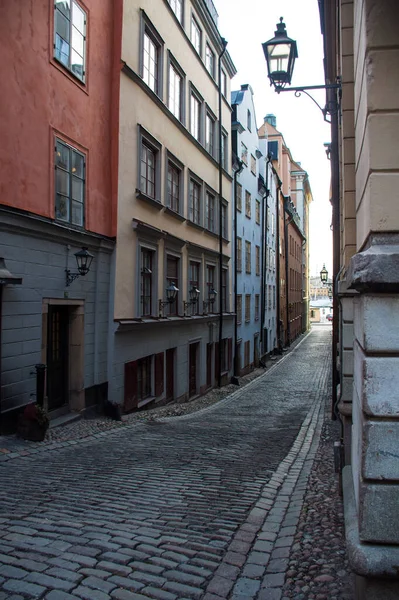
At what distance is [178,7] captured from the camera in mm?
17844

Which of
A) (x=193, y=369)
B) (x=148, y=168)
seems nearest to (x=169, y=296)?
(x=148, y=168)

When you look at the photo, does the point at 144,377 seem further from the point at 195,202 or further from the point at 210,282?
the point at 210,282

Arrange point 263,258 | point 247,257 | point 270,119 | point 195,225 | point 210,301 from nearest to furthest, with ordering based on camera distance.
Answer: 1. point 195,225
2. point 210,301
3. point 247,257
4. point 263,258
5. point 270,119

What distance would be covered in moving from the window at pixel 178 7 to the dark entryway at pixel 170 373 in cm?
1091

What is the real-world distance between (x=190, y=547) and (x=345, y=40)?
5.47 metres

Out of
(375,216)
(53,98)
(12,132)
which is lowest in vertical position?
(375,216)

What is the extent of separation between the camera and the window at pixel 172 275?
16672 mm

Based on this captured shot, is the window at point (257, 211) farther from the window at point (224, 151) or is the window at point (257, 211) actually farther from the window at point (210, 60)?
the window at point (210, 60)

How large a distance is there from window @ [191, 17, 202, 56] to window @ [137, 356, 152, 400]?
12.0 meters

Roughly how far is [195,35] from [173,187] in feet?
22.4

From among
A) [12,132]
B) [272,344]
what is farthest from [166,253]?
[272,344]

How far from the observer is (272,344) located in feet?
123

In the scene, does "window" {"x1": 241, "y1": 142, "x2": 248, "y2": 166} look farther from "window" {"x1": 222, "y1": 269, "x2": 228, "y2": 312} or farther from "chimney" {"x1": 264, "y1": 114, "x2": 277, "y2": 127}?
"chimney" {"x1": 264, "y1": 114, "x2": 277, "y2": 127}

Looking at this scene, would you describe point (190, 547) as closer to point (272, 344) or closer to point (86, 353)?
point (86, 353)
